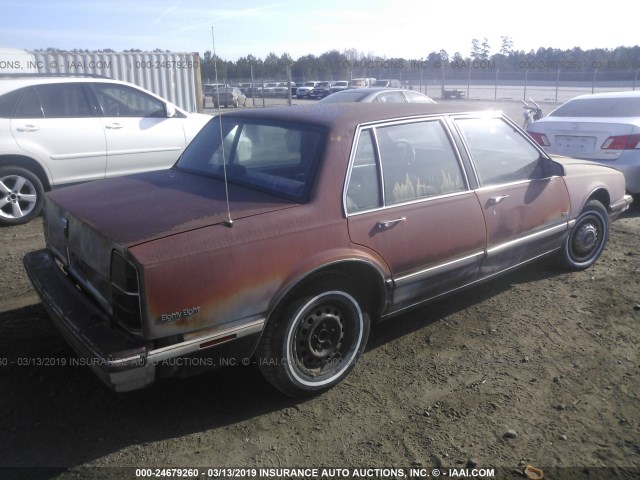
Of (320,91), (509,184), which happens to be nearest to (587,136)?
(509,184)

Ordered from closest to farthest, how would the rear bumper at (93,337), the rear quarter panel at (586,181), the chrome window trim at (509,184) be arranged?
the rear bumper at (93,337), the chrome window trim at (509,184), the rear quarter panel at (586,181)

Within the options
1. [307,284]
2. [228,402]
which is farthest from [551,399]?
[228,402]

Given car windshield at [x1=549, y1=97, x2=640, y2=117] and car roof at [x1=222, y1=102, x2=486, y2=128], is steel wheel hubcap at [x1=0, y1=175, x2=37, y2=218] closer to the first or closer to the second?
car roof at [x1=222, y1=102, x2=486, y2=128]

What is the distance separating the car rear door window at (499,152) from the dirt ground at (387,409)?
3.62 ft

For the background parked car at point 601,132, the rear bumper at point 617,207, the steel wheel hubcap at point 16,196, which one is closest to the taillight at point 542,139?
the background parked car at point 601,132

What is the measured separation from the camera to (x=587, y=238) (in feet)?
16.9

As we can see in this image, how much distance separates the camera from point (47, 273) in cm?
345

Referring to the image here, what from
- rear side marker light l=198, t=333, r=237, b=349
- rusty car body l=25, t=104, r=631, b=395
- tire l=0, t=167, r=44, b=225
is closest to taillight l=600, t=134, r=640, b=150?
rusty car body l=25, t=104, r=631, b=395

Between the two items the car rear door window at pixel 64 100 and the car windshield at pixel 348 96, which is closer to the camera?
the car rear door window at pixel 64 100

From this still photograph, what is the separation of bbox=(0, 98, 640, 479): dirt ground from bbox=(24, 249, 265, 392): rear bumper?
42cm

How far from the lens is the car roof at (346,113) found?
342 centimetres

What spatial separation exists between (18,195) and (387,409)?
5.40 m

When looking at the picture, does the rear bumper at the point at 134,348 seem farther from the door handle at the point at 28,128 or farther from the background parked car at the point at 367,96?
the background parked car at the point at 367,96

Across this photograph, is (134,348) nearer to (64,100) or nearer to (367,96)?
(64,100)
